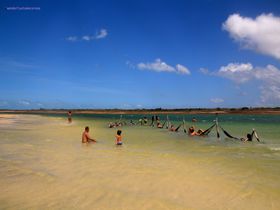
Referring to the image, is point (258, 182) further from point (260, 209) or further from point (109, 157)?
point (109, 157)

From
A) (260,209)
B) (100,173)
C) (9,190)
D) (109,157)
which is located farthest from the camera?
(109,157)

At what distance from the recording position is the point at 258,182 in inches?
404

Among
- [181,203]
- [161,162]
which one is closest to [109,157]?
[161,162]

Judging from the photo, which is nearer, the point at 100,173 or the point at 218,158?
the point at 100,173

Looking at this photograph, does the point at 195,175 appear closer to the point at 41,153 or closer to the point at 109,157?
the point at 109,157

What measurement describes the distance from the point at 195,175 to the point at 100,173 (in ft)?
10.9

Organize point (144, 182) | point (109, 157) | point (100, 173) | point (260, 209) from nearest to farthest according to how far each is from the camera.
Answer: point (260, 209) < point (144, 182) < point (100, 173) < point (109, 157)

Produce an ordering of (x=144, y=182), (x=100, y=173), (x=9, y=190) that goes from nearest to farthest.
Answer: (x=9, y=190) < (x=144, y=182) < (x=100, y=173)

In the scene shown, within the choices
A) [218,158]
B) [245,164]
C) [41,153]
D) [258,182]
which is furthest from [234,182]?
[41,153]

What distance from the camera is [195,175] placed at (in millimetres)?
11016

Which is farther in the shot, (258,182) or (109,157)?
(109,157)

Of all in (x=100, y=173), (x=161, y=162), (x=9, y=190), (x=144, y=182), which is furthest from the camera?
(x=161, y=162)

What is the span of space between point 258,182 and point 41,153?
981 cm

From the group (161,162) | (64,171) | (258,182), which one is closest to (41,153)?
(64,171)
